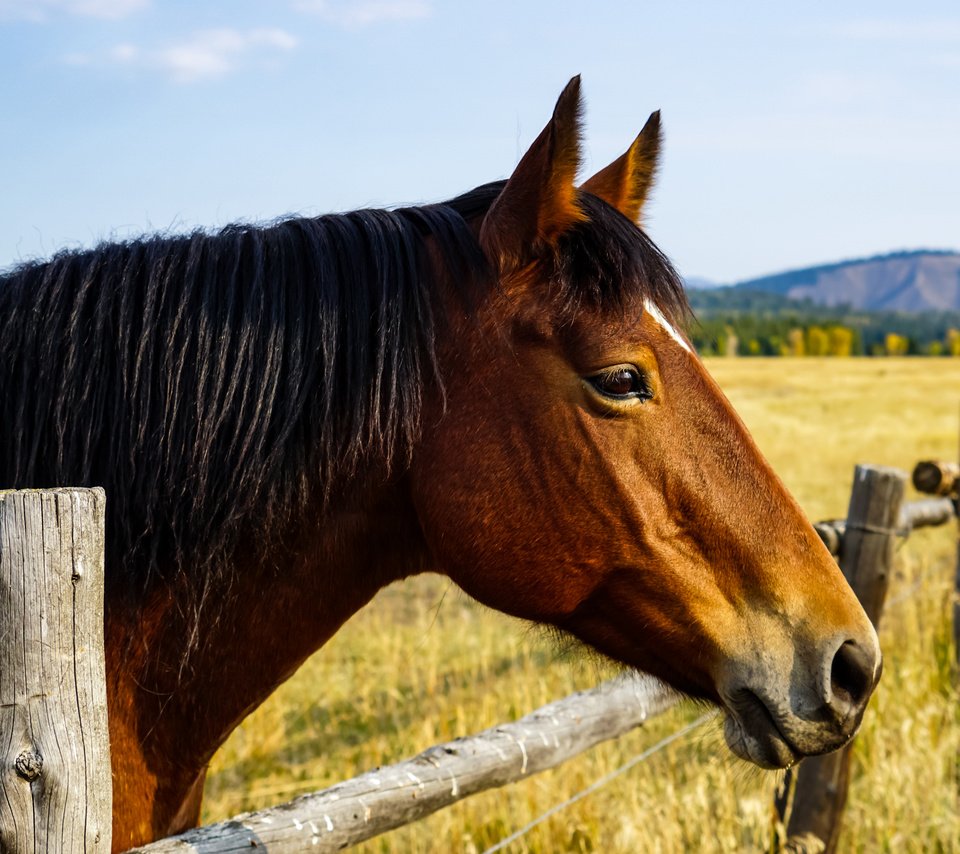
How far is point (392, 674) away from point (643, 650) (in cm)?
503

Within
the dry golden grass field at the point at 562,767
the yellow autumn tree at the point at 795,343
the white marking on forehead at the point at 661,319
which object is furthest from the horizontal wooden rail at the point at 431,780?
the yellow autumn tree at the point at 795,343

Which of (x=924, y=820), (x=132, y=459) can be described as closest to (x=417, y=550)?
(x=132, y=459)

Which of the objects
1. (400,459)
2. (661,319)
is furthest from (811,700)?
(400,459)

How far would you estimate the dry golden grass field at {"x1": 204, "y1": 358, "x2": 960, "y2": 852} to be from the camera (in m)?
4.06

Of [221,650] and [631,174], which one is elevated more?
[631,174]

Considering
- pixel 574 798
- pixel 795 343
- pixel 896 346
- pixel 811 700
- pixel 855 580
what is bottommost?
pixel 574 798

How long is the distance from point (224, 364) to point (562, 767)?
138 inches

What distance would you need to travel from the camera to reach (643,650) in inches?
87.5

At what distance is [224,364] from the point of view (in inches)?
79.4

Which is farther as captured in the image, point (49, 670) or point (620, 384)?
point (620, 384)

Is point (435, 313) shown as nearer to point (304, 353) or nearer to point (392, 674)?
point (304, 353)

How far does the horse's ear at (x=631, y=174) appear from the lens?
2637 millimetres

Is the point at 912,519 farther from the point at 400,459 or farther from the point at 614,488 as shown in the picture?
the point at 400,459

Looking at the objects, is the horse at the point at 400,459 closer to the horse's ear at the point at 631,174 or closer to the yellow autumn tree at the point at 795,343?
the horse's ear at the point at 631,174
